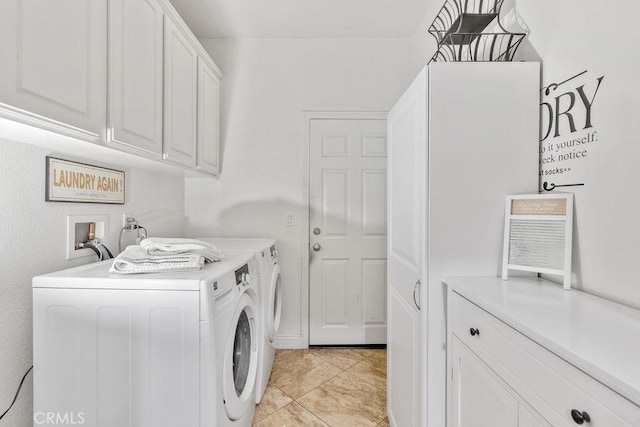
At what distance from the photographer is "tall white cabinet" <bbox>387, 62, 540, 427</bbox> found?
103cm

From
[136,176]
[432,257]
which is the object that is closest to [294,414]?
[432,257]

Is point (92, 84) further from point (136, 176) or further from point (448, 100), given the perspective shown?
point (448, 100)

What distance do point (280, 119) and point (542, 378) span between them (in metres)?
2.33

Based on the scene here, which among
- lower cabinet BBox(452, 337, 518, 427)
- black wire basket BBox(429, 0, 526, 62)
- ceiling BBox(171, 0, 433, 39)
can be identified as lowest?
lower cabinet BBox(452, 337, 518, 427)

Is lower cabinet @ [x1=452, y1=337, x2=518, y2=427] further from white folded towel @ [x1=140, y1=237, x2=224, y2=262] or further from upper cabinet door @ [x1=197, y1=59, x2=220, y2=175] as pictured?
upper cabinet door @ [x1=197, y1=59, x2=220, y2=175]

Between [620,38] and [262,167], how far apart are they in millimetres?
2133

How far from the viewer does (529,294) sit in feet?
2.87

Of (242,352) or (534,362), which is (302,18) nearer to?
(242,352)

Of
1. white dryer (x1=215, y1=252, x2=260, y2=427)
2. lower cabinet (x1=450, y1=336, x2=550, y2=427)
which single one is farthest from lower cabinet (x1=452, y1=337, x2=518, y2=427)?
white dryer (x1=215, y1=252, x2=260, y2=427)

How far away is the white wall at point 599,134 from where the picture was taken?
80 cm

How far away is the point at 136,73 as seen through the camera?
50.4 inches

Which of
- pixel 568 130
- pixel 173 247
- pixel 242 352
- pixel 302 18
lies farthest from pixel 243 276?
pixel 302 18

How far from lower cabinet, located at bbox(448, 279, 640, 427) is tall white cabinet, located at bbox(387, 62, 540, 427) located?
0.08 m

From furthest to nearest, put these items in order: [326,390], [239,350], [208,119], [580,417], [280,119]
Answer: [280,119] < [208,119] < [326,390] < [239,350] < [580,417]
